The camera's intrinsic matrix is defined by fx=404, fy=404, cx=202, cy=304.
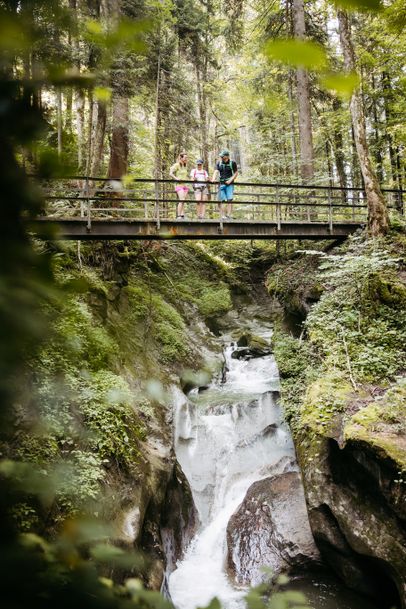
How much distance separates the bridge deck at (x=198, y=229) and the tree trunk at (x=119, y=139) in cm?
314

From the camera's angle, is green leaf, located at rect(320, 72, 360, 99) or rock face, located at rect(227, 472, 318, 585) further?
rock face, located at rect(227, 472, 318, 585)

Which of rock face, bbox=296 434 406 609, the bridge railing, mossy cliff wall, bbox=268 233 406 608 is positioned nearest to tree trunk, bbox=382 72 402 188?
the bridge railing

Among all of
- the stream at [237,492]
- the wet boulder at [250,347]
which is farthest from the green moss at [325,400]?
the wet boulder at [250,347]

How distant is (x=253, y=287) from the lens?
21141mm

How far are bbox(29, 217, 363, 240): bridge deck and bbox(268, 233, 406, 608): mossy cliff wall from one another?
184 centimetres

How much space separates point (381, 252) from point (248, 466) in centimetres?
596

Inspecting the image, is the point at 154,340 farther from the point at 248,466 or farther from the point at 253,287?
the point at 253,287

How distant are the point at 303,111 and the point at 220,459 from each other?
13.1 meters

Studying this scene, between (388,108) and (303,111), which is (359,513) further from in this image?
(388,108)

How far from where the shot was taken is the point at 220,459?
33.1ft

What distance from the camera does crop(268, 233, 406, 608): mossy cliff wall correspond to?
581cm

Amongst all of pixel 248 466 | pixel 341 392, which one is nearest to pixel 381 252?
pixel 341 392

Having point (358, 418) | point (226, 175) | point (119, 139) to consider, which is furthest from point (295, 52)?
point (119, 139)

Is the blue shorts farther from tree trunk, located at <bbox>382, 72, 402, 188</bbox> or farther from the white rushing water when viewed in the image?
tree trunk, located at <bbox>382, 72, 402, 188</bbox>
